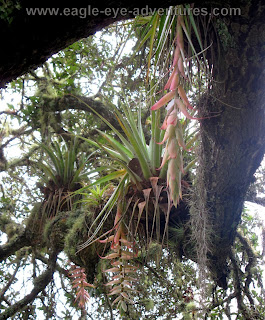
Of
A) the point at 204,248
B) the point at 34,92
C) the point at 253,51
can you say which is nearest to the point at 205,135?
the point at 253,51

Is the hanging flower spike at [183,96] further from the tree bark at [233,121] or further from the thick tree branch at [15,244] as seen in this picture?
the thick tree branch at [15,244]

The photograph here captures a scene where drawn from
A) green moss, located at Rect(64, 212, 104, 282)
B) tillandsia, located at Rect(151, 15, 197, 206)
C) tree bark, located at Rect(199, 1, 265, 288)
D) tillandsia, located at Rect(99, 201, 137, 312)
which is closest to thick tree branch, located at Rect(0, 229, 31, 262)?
green moss, located at Rect(64, 212, 104, 282)

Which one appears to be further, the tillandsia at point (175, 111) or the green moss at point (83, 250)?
the green moss at point (83, 250)

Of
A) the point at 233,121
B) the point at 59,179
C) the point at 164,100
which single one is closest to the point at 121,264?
the point at 233,121

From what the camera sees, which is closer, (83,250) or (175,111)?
(175,111)

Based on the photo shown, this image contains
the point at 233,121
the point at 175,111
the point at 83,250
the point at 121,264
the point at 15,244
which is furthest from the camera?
the point at 15,244

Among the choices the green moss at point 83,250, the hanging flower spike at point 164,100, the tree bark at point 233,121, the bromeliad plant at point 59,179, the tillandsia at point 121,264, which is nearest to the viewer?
the hanging flower spike at point 164,100

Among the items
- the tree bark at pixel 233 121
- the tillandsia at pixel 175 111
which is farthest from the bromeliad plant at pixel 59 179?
the tillandsia at pixel 175 111

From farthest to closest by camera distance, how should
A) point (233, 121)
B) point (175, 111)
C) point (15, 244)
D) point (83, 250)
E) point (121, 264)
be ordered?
point (15, 244) → point (83, 250) → point (121, 264) → point (233, 121) → point (175, 111)

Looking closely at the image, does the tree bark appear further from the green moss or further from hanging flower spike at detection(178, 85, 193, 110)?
the green moss

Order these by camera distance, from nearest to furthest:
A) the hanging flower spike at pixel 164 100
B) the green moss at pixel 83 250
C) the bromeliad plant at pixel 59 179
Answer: the hanging flower spike at pixel 164 100, the green moss at pixel 83 250, the bromeliad plant at pixel 59 179

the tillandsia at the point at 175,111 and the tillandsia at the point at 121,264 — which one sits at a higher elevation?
the tillandsia at the point at 175,111

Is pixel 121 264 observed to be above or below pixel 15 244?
below

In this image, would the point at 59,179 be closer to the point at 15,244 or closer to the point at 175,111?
the point at 15,244
